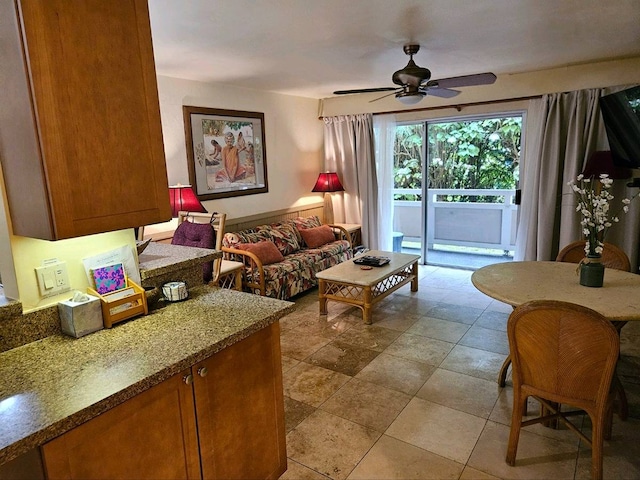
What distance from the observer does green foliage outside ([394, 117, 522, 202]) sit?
16.5 ft

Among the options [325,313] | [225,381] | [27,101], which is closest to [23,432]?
[225,381]

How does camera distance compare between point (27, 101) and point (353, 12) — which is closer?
point (27, 101)

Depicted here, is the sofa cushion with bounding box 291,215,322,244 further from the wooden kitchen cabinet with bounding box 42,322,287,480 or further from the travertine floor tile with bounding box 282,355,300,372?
the wooden kitchen cabinet with bounding box 42,322,287,480

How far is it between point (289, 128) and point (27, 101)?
15.0 feet

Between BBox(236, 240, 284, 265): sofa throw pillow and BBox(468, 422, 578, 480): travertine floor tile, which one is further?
BBox(236, 240, 284, 265): sofa throw pillow

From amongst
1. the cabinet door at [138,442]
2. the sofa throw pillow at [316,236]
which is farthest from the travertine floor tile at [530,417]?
the sofa throw pillow at [316,236]

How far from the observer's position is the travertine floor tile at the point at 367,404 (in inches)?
94.7

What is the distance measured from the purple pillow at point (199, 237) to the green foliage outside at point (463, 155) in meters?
3.10

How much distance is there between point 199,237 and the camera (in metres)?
3.76

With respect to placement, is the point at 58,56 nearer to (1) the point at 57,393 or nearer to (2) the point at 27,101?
(2) the point at 27,101

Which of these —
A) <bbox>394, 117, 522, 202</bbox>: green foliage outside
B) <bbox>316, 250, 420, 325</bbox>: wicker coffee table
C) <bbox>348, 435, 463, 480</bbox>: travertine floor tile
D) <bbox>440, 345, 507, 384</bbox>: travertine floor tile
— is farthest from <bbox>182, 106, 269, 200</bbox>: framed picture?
<bbox>348, 435, 463, 480</bbox>: travertine floor tile

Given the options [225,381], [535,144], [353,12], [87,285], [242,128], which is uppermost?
[353,12]

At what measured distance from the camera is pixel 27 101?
119cm

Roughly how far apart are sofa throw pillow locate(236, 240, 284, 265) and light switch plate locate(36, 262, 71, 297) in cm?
270
